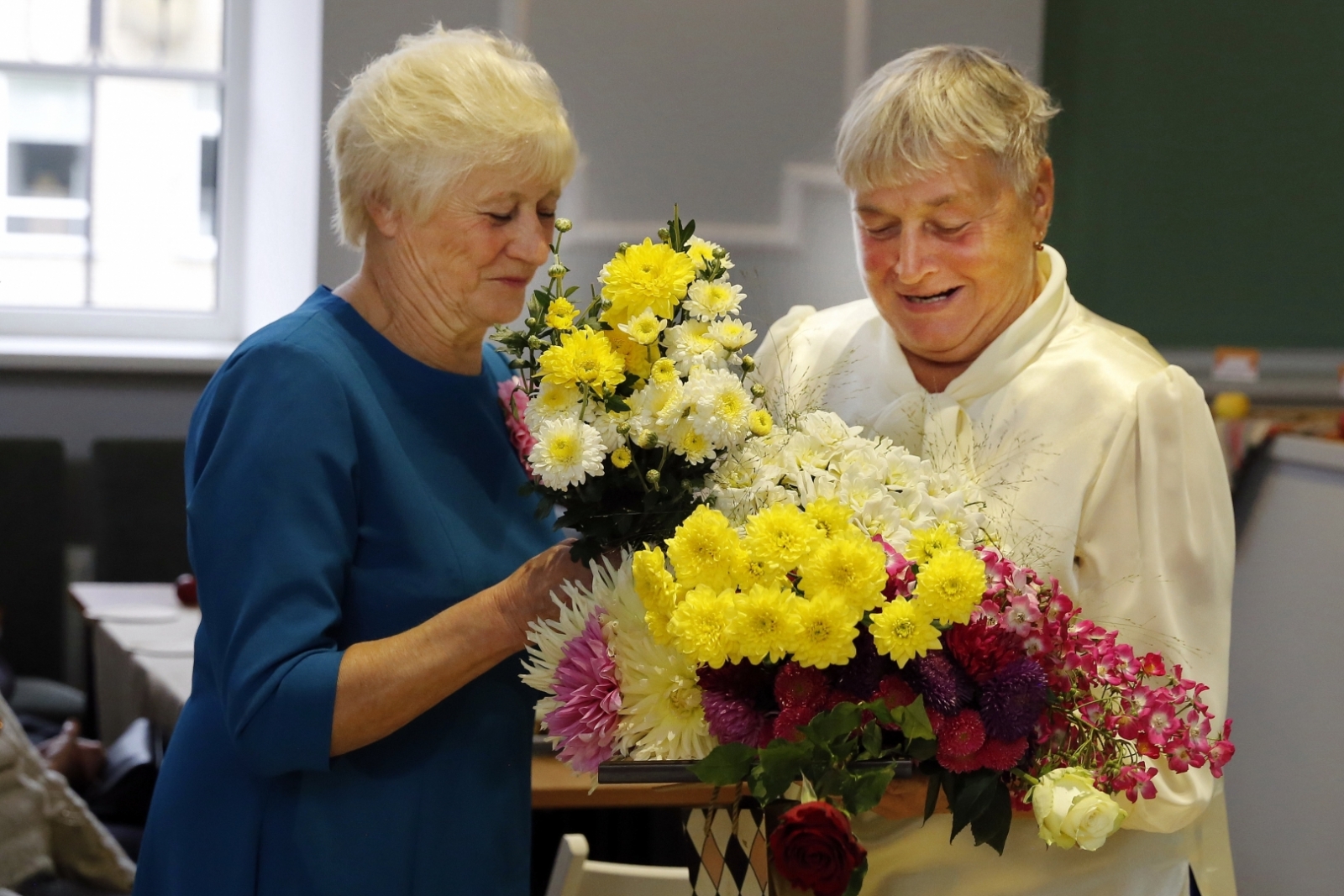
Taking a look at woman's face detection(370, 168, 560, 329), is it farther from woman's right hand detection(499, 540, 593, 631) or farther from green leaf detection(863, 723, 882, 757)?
green leaf detection(863, 723, 882, 757)

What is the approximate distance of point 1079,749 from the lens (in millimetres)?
1203

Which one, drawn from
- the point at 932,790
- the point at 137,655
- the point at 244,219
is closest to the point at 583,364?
the point at 932,790

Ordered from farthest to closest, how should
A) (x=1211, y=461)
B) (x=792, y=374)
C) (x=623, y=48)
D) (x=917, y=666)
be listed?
(x=623, y=48) → (x=792, y=374) → (x=1211, y=461) → (x=917, y=666)

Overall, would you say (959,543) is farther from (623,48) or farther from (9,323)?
(9,323)

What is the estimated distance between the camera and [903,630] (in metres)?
1.12

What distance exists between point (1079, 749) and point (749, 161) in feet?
8.42

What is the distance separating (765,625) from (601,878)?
3.25 ft

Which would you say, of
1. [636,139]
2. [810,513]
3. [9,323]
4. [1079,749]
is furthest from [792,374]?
[9,323]

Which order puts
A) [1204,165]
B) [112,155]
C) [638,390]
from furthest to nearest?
[112,155] < [1204,165] < [638,390]

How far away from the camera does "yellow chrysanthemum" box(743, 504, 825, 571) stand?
1.14 meters

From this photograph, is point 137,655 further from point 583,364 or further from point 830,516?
point 830,516

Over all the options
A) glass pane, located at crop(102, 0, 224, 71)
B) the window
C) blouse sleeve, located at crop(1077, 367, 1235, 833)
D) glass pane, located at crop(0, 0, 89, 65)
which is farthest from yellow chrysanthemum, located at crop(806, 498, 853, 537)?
glass pane, located at crop(0, 0, 89, 65)

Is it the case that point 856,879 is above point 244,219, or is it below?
below

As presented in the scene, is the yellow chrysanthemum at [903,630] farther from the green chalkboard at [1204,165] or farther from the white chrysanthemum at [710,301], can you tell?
the green chalkboard at [1204,165]
